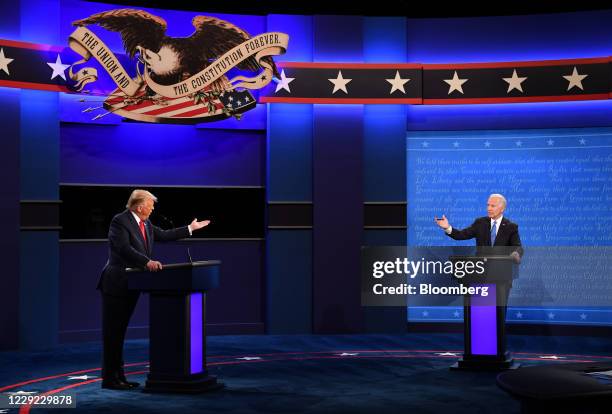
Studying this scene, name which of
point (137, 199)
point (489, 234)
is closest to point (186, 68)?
point (137, 199)

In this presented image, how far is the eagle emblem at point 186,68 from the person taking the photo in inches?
378

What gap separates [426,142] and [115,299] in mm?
5309

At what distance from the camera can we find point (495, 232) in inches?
308

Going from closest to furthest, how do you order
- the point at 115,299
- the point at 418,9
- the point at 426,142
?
1. the point at 115,299
2. the point at 426,142
3. the point at 418,9

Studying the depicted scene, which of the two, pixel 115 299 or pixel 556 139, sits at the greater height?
pixel 556 139

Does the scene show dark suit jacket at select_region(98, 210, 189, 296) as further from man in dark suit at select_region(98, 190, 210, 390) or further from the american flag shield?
the american flag shield

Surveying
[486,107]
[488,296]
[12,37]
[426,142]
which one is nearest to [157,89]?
[12,37]

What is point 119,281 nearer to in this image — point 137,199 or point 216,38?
point 137,199

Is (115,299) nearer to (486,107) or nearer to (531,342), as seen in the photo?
(531,342)

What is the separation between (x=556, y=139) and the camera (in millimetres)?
10055

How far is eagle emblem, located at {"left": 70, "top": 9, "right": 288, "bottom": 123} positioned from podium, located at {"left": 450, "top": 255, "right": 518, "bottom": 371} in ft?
12.9

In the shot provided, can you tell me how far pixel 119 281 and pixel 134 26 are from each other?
438 cm

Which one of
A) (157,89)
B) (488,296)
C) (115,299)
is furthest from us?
(157,89)

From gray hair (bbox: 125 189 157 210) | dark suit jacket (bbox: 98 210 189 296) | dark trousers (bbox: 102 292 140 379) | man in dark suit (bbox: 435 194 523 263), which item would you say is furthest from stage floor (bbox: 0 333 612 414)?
gray hair (bbox: 125 189 157 210)
